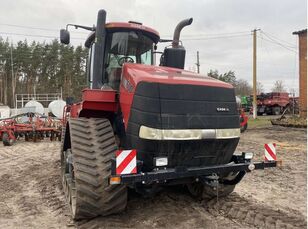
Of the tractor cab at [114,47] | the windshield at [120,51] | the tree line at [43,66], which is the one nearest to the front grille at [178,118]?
the tractor cab at [114,47]

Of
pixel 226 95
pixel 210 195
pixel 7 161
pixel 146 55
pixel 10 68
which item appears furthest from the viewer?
pixel 10 68

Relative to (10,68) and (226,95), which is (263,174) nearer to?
(226,95)

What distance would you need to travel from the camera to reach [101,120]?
4938mm

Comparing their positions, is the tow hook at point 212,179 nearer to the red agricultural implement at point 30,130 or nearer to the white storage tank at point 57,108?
the red agricultural implement at point 30,130

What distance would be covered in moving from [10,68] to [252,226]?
5584 cm

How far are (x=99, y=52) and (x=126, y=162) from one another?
217 cm

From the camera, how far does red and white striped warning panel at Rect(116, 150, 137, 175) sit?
12.6ft

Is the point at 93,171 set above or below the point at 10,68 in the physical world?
below

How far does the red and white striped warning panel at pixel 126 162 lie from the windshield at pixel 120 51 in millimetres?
1648

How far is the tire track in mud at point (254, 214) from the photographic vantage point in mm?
4488

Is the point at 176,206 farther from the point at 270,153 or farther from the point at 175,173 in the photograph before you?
the point at 270,153

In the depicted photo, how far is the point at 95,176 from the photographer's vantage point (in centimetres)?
412

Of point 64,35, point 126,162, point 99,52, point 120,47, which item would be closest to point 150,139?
point 126,162

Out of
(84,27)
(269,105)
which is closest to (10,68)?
(269,105)
